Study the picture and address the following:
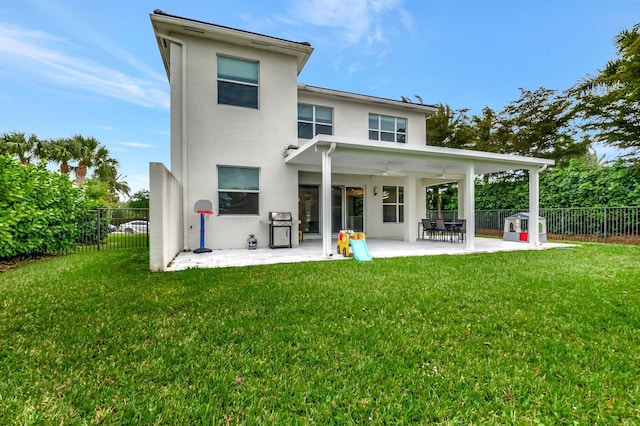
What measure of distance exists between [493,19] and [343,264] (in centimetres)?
1277

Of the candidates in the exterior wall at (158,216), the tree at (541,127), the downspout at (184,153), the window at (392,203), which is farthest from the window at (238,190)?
the tree at (541,127)

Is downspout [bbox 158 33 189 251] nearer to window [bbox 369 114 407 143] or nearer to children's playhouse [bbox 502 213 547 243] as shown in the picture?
window [bbox 369 114 407 143]

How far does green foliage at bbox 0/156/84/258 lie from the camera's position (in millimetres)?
6016

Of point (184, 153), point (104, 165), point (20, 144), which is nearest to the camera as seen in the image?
point (184, 153)

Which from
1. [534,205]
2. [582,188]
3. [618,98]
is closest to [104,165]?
[534,205]

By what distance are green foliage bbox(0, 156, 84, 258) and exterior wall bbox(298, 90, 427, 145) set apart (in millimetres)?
7070

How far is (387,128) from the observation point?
40.5ft

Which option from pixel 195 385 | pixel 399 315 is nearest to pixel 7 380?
pixel 195 385

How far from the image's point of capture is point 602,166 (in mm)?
11289

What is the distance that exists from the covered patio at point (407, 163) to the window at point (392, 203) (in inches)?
49.5

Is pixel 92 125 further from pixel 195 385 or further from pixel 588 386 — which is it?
pixel 588 386

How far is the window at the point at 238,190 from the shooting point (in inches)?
348

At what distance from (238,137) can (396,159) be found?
4856 millimetres

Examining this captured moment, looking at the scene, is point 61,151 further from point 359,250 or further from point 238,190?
point 359,250
